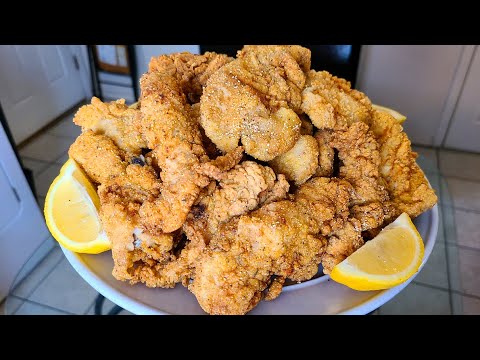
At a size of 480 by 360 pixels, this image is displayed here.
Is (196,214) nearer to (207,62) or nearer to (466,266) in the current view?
(207,62)

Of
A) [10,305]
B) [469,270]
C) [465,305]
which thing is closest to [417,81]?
[469,270]

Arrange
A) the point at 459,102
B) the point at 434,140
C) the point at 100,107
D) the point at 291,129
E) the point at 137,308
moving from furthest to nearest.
A: 1. the point at 434,140
2. the point at 459,102
3. the point at 100,107
4. the point at 291,129
5. the point at 137,308

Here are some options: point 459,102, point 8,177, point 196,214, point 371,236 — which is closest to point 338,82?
point 371,236

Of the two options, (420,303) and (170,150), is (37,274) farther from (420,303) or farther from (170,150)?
(420,303)

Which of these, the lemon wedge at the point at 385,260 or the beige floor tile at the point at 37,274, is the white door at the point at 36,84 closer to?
the beige floor tile at the point at 37,274

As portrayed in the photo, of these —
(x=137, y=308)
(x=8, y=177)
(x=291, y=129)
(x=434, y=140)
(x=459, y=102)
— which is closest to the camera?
(x=137, y=308)

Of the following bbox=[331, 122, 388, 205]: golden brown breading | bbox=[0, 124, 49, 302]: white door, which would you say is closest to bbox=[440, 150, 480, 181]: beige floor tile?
bbox=[331, 122, 388, 205]: golden brown breading

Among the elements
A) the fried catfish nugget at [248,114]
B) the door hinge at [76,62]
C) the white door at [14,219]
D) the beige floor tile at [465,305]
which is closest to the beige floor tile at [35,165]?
the white door at [14,219]
